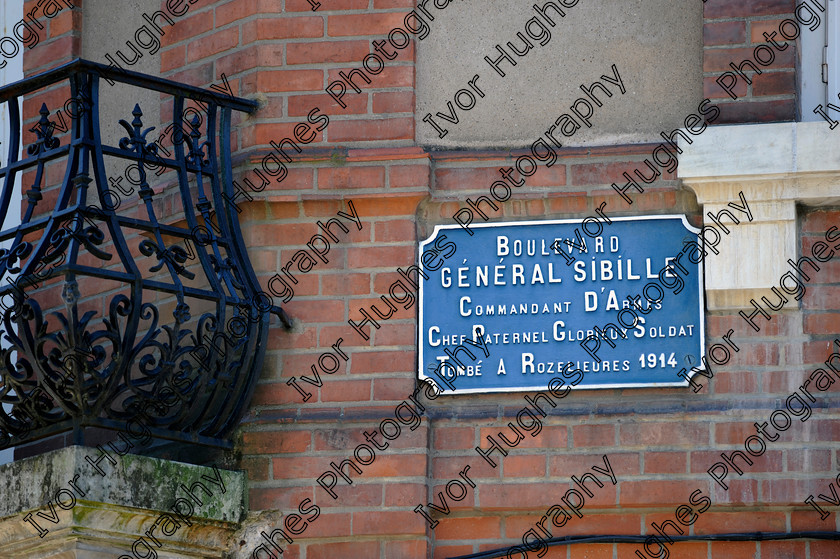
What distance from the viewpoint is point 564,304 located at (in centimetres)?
527

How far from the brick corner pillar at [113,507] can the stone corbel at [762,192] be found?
191cm

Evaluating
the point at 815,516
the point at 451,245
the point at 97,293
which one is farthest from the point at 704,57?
the point at 97,293

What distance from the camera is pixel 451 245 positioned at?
539cm

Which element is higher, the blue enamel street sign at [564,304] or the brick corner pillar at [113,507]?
the blue enamel street sign at [564,304]

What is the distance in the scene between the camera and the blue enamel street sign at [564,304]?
5184mm

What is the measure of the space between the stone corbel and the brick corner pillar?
1.91 meters

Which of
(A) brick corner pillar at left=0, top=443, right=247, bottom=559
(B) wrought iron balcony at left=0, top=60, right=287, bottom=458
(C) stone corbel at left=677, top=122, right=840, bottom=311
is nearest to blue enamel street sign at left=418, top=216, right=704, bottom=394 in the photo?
(C) stone corbel at left=677, top=122, right=840, bottom=311

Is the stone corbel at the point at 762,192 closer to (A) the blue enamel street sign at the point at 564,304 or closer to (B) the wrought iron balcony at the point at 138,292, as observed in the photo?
(A) the blue enamel street sign at the point at 564,304

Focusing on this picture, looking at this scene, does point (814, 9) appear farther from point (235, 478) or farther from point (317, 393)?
point (235, 478)

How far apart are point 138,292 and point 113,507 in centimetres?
72

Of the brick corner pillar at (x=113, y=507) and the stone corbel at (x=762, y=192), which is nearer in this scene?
the brick corner pillar at (x=113, y=507)

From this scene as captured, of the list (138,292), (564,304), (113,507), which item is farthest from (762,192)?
(113,507)

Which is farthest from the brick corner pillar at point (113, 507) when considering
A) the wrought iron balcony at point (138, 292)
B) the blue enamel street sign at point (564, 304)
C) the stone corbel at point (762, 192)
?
the stone corbel at point (762, 192)

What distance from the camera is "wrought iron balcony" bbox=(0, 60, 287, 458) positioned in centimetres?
477
